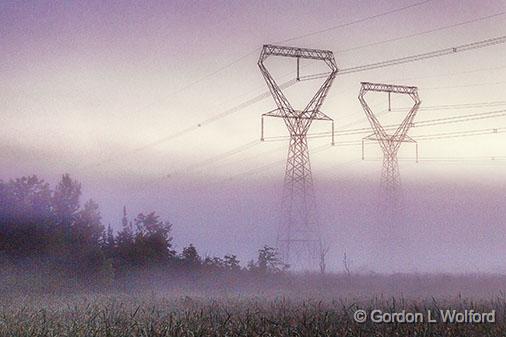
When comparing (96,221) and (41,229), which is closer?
(41,229)

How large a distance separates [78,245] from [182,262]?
9708mm

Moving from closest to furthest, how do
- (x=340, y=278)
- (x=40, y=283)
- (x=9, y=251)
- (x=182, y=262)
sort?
(x=340, y=278) < (x=40, y=283) < (x=9, y=251) < (x=182, y=262)

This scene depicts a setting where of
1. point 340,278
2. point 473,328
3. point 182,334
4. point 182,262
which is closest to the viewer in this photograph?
point 182,334

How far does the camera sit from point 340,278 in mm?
49406

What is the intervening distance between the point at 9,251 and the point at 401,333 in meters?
47.4

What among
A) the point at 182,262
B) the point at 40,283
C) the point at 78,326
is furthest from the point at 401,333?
the point at 182,262

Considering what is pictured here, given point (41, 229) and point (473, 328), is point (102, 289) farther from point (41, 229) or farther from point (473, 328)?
point (473, 328)

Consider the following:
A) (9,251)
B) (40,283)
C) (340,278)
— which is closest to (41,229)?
(9,251)

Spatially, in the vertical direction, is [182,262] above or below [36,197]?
below

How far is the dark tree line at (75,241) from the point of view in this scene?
60.0m

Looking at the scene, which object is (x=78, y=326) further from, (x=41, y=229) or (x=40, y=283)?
(x=41, y=229)

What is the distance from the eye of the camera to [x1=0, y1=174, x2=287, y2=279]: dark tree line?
2363 inches

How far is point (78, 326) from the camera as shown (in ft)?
52.2

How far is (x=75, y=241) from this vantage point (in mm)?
65312
